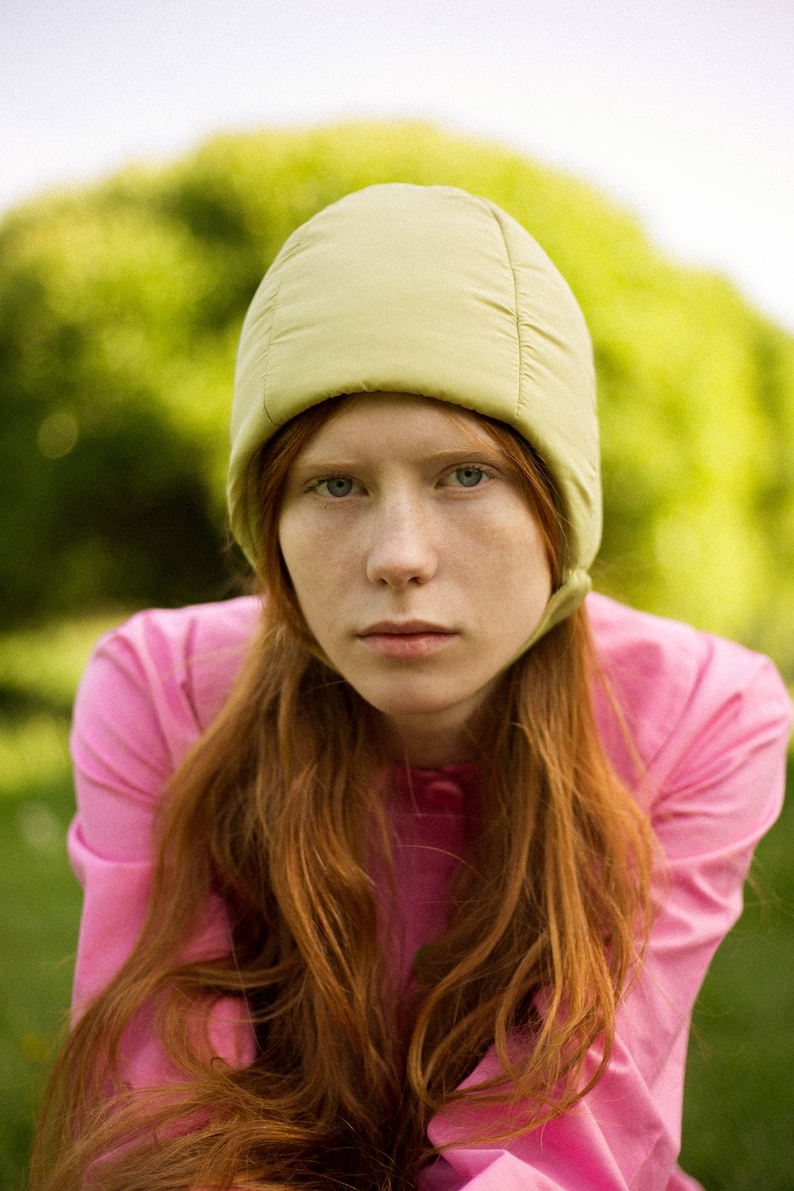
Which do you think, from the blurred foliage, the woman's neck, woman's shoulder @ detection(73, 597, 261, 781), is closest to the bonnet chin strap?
the woman's neck

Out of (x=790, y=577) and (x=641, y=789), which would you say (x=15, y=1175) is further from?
(x=790, y=577)

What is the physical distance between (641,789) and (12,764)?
349 centimetres

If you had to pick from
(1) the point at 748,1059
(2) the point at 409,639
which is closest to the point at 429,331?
(2) the point at 409,639

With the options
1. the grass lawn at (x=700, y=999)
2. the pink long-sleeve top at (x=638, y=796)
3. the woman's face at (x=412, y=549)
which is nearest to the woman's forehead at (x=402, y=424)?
the woman's face at (x=412, y=549)

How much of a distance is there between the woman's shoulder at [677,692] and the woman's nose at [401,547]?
1.87 ft

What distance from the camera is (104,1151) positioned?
1713 mm

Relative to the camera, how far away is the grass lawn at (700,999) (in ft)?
8.14

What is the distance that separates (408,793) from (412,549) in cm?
63

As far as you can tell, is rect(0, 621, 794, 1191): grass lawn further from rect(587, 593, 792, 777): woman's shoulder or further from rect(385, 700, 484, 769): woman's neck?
rect(385, 700, 484, 769): woman's neck

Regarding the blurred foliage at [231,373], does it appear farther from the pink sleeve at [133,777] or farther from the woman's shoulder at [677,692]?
the pink sleeve at [133,777]

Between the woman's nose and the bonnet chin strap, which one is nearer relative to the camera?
the woman's nose

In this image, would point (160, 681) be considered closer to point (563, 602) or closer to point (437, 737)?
point (437, 737)

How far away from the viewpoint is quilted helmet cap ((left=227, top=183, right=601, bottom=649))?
63.1 inches

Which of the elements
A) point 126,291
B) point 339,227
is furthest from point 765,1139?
point 126,291
